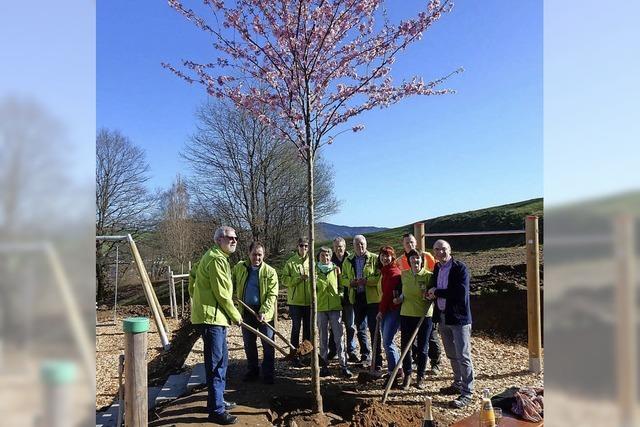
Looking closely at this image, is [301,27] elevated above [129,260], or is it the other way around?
[301,27]


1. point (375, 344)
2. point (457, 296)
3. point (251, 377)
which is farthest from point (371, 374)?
point (457, 296)

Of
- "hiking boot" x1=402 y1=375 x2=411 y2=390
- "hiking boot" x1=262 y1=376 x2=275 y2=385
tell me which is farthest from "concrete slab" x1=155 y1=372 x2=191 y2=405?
"hiking boot" x1=402 y1=375 x2=411 y2=390

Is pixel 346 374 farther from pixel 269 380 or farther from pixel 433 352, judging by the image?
pixel 433 352

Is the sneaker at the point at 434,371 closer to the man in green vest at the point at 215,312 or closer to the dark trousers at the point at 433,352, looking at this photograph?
the dark trousers at the point at 433,352

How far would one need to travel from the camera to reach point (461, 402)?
16.2 ft

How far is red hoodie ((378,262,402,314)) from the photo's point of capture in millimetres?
5754

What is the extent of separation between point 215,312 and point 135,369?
1.55m
